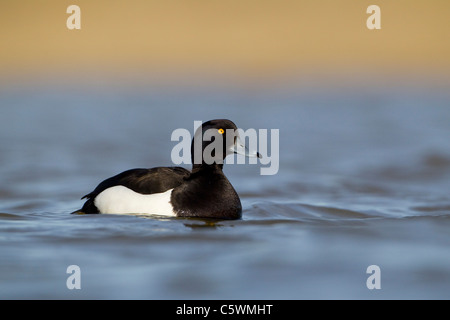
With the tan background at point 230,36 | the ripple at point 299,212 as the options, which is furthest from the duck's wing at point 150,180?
the tan background at point 230,36

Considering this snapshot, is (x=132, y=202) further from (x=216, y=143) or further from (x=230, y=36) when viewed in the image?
(x=230, y=36)

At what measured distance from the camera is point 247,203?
9414mm

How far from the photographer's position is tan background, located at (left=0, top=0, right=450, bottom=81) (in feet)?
73.9

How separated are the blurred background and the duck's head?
0.70 m

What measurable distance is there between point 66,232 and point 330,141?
8753mm

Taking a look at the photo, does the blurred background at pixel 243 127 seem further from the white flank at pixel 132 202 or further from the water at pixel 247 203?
the white flank at pixel 132 202

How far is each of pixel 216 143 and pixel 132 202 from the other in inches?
40.1

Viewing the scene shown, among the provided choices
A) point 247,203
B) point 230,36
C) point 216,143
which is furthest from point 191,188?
point 230,36

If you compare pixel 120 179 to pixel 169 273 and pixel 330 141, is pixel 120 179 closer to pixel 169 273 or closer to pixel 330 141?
pixel 169 273

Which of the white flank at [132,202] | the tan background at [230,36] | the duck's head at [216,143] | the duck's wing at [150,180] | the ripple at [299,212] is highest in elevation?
the tan background at [230,36]

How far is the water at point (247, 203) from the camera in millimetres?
5965

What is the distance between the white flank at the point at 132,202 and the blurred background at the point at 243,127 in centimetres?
24

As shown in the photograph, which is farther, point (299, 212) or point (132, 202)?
point (299, 212)

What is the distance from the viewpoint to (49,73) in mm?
23141
